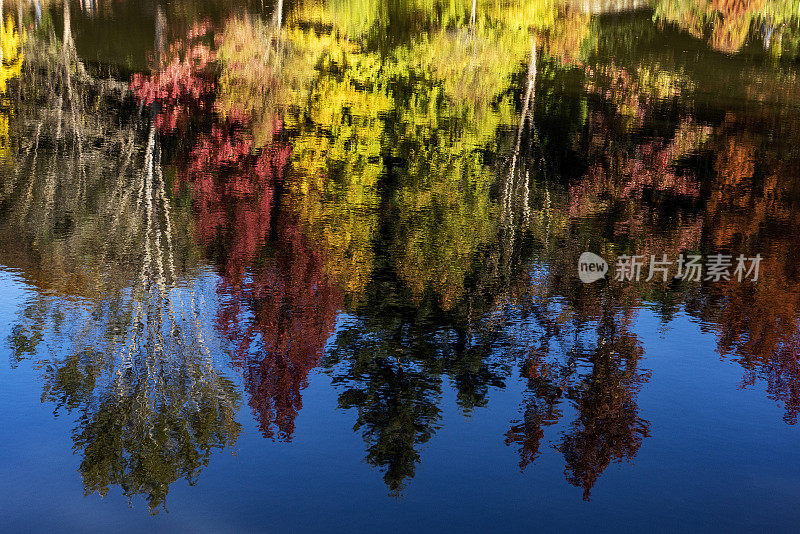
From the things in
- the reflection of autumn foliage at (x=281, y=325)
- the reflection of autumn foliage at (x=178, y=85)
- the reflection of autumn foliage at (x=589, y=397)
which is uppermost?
the reflection of autumn foliage at (x=178, y=85)

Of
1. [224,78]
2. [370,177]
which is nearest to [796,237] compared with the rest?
[370,177]

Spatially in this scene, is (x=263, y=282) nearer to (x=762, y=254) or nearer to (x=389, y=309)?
(x=389, y=309)

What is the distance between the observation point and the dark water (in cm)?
729

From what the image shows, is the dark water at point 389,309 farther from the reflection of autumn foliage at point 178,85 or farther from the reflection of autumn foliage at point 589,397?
the reflection of autumn foliage at point 178,85

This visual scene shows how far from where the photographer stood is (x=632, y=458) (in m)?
7.83

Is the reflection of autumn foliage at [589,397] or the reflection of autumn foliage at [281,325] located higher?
the reflection of autumn foliage at [281,325]

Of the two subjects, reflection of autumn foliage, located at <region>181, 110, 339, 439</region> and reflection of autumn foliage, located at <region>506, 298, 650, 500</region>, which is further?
reflection of autumn foliage, located at <region>181, 110, 339, 439</region>

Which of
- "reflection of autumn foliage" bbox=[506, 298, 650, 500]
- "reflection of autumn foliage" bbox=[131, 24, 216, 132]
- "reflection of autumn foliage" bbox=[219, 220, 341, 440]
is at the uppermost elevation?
"reflection of autumn foliage" bbox=[131, 24, 216, 132]

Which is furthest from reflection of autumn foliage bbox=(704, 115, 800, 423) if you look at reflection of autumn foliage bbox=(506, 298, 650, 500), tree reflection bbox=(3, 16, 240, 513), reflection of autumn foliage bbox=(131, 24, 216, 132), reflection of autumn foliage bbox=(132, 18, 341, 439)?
reflection of autumn foliage bbox=(131, 24, 216, 132)

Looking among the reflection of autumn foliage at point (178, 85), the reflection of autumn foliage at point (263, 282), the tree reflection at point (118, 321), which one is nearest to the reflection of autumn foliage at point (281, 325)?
Answer: the reflection of autumn foliage at point (263, 282)

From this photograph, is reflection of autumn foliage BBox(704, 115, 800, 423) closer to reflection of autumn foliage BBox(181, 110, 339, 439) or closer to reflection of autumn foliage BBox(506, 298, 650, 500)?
reflection of autumn foliage BBox(506, 298, 650, 500)

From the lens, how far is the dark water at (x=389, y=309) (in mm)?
7293

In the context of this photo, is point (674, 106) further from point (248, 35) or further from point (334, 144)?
point (248, 35)

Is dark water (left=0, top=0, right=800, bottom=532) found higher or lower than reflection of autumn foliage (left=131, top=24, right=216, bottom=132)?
lower
